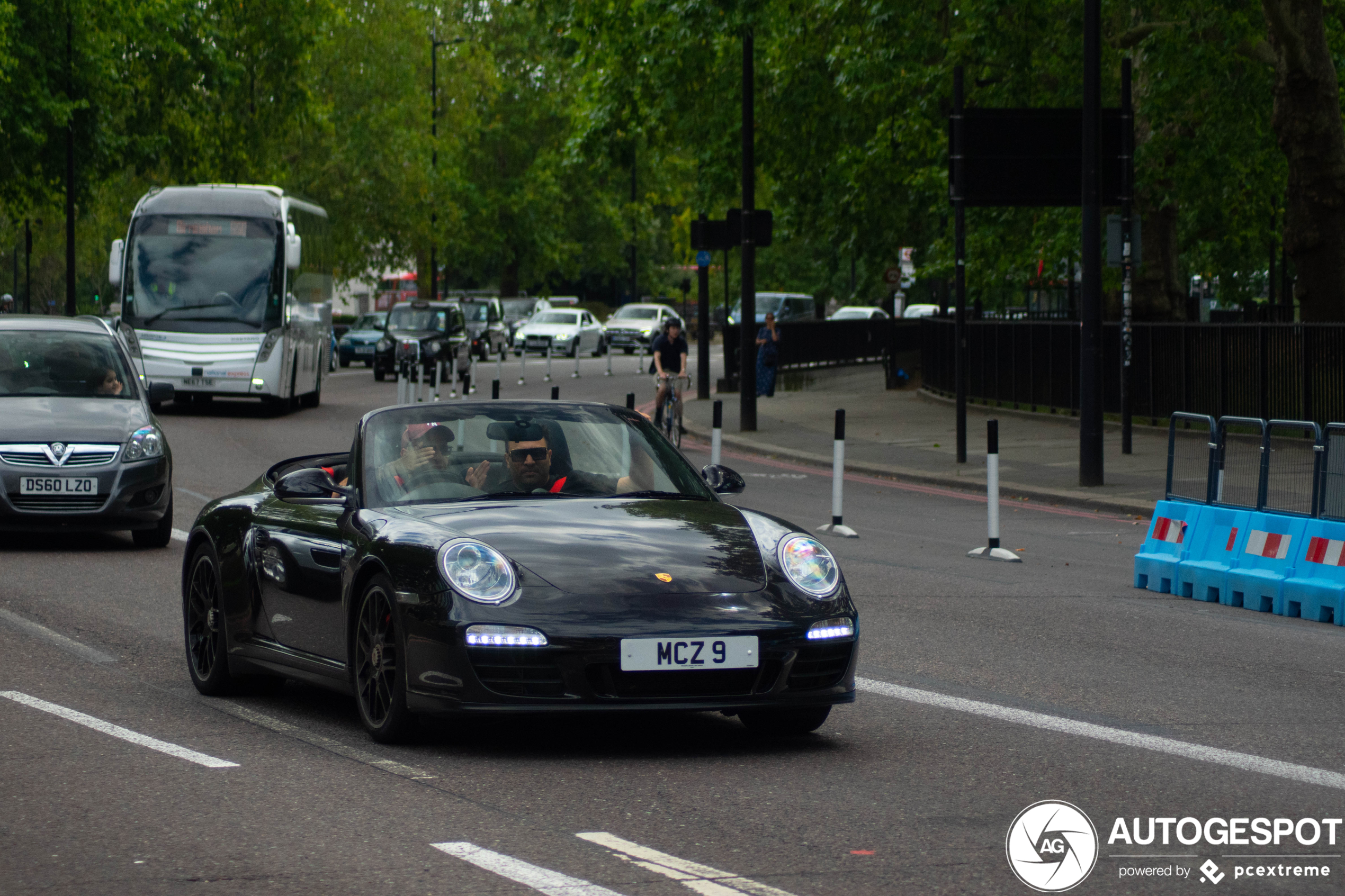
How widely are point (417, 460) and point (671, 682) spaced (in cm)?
159

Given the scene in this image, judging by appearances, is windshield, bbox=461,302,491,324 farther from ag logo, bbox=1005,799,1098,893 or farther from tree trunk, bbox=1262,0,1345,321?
ag logo, bbox=1005,799,1098,893

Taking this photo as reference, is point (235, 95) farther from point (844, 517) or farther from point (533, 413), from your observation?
point (533, 413)

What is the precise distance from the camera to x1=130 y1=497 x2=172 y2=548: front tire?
549 inches

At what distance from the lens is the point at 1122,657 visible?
9.41m

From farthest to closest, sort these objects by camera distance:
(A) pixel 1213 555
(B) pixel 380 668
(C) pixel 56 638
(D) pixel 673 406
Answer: (D) pixel 673 406, (A) pixel 1213 555, (C) pixel 56 638, (B) pixel 380 668

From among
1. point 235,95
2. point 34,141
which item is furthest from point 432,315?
point 34,141

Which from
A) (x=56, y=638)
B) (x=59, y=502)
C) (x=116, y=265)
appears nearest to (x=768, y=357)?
(x=116, y=265)

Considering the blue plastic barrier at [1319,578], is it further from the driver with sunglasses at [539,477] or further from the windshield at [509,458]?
the driver with sunglasses at [539,477]

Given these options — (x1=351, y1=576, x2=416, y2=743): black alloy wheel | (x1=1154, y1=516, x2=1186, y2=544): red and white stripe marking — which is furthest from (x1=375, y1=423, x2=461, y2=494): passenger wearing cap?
(x1=1154, y1=516, x2=1186, y2=544): red and white stripe marking

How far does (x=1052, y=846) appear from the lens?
17.9ft

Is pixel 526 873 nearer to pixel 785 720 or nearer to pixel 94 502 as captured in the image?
pixel 785 720

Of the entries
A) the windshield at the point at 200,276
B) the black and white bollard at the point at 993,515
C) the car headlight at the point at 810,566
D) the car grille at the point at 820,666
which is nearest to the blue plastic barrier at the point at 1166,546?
the black and white bollard at the point at 993,515

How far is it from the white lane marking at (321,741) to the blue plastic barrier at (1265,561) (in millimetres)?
6633

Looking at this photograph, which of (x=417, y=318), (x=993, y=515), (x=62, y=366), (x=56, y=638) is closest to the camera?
(x=56, y=638)
